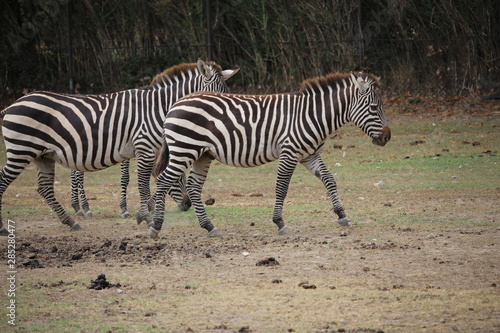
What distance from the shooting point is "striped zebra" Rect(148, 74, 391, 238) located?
9383 millimetres

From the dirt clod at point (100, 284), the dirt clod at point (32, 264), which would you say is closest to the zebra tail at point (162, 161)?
the dirt clod at point (32, 264)

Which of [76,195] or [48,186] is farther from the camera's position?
[76,195]

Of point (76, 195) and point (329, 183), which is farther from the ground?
point (329, 183)

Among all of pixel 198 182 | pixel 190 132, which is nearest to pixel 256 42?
pixel 198 182

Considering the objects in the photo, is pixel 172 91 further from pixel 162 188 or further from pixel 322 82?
pixel 322 82

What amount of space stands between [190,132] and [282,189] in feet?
4.59

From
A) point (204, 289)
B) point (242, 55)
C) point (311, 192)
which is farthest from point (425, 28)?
point (204, 289)

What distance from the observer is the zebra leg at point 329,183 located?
966 centimetres

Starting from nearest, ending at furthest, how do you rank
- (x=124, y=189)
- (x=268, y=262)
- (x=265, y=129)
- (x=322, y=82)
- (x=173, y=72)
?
(x=268, y=262)
(x=265, y=129)
(x=322, y=82)
(x=173, y=72)
(x=124, y=189)

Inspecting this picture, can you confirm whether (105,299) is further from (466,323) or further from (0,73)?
(0,73)

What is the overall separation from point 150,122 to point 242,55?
1141cm

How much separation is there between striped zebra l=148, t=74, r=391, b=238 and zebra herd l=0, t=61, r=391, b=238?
0.01m

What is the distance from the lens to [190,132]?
9.33 m

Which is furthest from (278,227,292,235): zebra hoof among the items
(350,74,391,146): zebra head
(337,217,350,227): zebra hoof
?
(350,74,391,146): zebra head
